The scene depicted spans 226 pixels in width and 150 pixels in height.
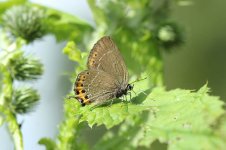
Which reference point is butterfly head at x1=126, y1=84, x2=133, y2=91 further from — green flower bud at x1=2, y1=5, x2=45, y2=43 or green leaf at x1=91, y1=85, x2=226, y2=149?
A: green flower bud at x1=2, y1=5, x2=45, y2=43

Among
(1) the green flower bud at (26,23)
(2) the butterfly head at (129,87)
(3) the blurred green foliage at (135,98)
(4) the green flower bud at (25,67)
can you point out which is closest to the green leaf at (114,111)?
(3) the blurred green foliage at (135,98)

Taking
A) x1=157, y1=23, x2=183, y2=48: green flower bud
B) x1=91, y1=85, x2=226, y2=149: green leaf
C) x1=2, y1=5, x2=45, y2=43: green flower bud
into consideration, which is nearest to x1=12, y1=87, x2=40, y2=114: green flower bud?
x1=2, y1=5, x2=45, y2=43: green flower bud

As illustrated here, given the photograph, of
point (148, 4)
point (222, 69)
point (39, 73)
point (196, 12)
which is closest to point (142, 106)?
point (39, 73)

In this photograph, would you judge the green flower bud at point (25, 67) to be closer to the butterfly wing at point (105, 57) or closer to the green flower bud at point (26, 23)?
the green flower bud at point (26, 23)

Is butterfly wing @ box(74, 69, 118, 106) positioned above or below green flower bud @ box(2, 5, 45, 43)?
below

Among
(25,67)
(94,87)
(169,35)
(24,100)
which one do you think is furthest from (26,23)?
(94,87)

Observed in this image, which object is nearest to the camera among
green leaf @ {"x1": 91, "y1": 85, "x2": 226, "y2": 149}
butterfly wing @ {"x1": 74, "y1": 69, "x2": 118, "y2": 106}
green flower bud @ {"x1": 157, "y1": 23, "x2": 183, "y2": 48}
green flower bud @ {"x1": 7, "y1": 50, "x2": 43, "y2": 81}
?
green leaf @ {"x1": 91, "y1": 85, "x2": 226, "y2": 149}

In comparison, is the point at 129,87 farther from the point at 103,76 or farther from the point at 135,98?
the point at 135,98
